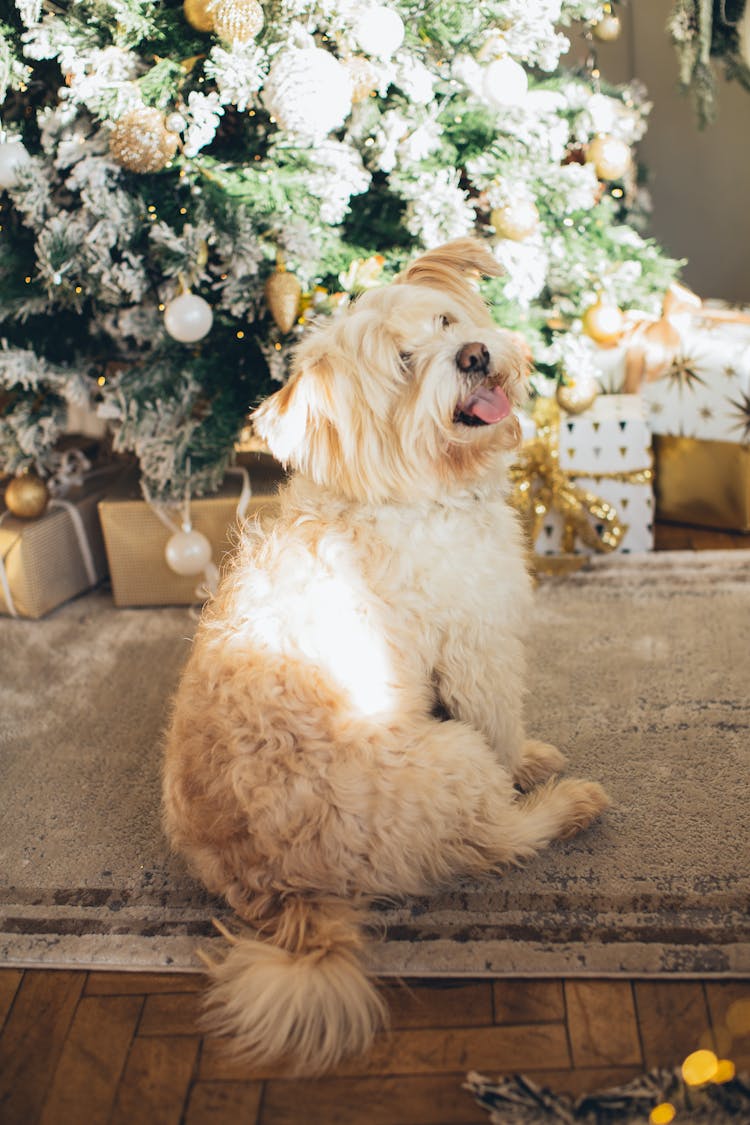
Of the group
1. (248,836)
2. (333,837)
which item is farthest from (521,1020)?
(248,836)

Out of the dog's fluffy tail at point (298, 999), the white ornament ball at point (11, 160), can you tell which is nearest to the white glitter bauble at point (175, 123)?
the white ornament ball at point (11, 160)

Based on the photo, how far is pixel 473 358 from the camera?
1456 millimetres

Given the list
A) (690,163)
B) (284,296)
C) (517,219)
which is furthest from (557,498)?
(690,163)

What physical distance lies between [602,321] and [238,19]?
1276 millimetres

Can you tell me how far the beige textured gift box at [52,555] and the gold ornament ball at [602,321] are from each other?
5.07 feet

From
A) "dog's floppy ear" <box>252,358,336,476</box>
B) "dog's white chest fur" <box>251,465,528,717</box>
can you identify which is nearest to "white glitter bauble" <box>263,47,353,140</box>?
"dog's floppy ear" <box>252,358,336,476</box>

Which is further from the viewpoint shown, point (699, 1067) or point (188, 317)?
point (188, 317)

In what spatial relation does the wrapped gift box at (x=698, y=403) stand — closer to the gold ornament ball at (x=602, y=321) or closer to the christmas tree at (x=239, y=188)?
the gold ornament ball at (x=602, y=321)

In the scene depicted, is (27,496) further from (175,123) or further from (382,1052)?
(382,1052)

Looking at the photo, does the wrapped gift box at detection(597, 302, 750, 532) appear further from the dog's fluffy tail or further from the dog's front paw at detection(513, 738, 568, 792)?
the dog's fluffy tail

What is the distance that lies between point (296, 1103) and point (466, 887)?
0.45m

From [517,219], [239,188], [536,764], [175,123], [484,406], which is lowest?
[536,764]

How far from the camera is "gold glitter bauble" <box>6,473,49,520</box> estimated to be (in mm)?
2607

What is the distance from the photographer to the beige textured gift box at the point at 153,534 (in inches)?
102
